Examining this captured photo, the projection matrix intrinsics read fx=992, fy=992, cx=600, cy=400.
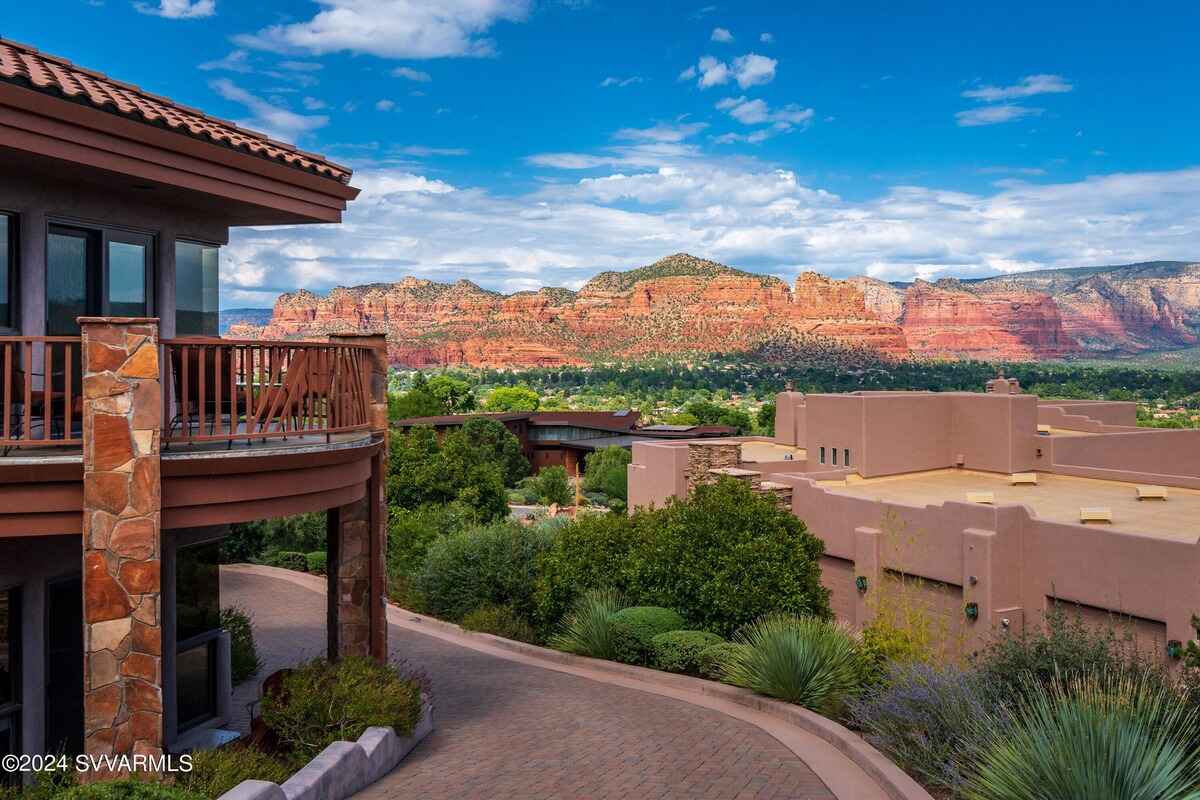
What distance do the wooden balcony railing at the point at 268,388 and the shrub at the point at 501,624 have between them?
7694 millimetres

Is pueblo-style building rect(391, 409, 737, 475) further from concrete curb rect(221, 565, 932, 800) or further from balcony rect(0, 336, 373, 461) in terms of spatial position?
balcony rect(0, 336, 373, 461)

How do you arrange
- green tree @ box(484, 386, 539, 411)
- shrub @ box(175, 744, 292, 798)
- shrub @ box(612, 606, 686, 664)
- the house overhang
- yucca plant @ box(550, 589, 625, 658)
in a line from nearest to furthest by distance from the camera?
shrub @ box(175, 744, 292, 798) < the house overhang < shrub @ box(612, 606, 686, 664) < yucca plant @ box(550, 589, 625, 658) < green tree @ box(484, 386, 539, 411)

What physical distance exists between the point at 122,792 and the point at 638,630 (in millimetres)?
9082

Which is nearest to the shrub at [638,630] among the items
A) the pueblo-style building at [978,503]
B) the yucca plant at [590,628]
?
the yucca plant at [590,628]

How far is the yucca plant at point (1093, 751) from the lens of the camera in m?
6.86

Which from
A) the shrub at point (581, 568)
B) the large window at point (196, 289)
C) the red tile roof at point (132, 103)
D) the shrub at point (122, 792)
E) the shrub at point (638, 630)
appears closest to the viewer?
the shrub at point (122, 792)

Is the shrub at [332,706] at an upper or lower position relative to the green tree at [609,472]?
upper

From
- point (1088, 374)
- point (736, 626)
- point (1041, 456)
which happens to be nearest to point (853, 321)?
point (1088, 374)

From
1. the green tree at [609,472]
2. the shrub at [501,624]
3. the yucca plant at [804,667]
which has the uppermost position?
the yucca plant at [804,667]

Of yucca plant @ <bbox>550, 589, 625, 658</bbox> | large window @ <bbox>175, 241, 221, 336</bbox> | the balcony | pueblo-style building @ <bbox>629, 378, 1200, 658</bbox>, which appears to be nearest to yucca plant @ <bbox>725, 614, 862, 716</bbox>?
pueblo-style building @ <bbox>629, 378, 1200, 658</bbox>

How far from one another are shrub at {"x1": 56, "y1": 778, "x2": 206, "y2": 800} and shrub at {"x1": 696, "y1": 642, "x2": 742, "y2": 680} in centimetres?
779

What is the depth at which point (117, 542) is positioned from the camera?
7.50m

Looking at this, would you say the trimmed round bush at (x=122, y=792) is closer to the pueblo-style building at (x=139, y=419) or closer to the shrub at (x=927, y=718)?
the pueblo-style building at (x=139, y=419)

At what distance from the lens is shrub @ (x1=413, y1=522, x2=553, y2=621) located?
19.2 metres
